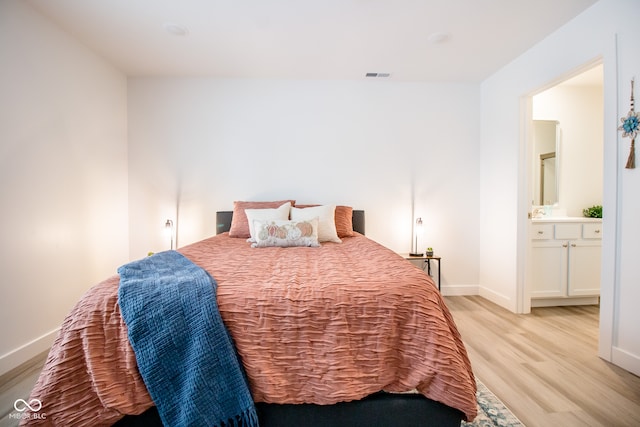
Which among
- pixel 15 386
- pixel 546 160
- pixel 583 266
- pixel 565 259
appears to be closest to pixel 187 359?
→ pixel 15 386

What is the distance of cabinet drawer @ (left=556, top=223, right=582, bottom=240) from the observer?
9.20ft

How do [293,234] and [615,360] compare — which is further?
Answer: [293,234]

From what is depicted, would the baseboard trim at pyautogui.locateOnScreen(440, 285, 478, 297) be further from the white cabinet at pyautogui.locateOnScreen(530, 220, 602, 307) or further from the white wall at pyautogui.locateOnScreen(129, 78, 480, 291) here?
the white cabinet at pyautogui.locateOnScreen(530, 220, 602, 307)

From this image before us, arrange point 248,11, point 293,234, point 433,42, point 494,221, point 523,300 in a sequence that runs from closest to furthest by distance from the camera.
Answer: point 248,11 → point 293,234 → point 433,42 → point 523,300 → point 494,221

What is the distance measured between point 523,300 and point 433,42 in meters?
2.59

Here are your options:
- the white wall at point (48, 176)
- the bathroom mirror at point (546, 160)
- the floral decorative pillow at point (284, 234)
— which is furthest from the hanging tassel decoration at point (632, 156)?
the white wall at point (48, 176)

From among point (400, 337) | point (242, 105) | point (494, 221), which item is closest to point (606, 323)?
point (494, 221)

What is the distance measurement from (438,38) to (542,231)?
6.90 feet

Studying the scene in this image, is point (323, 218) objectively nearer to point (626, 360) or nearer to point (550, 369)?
point (550, 369)

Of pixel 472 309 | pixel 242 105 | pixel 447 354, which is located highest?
pixel 242 105

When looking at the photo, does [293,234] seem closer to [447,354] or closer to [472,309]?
[447,354]

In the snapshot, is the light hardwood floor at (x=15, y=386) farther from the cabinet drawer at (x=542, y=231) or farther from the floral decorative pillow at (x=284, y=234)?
the cabinet drawer at (x=542, y=231)

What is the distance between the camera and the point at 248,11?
83.6 inches

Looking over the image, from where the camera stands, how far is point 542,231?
281 cm
